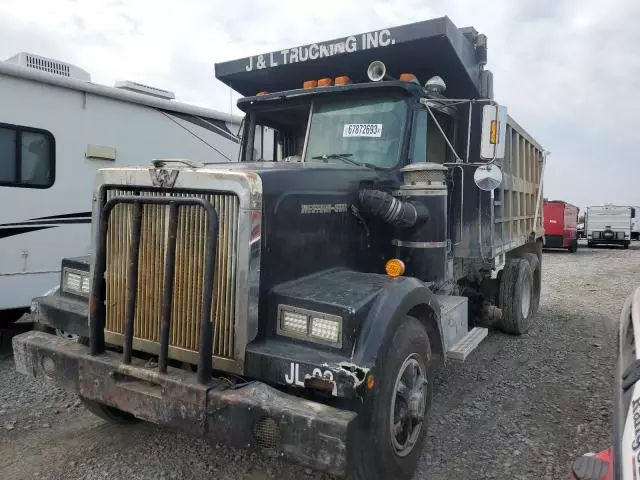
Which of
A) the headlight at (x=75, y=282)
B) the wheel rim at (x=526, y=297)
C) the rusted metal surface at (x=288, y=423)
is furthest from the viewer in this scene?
the wheel rim at (x=526, y=297)

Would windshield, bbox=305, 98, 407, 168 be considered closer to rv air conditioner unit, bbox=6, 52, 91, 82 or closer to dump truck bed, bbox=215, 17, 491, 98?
dump truck bed, bbox=215, 17, 491, 98

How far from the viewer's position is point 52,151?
18.8 ft

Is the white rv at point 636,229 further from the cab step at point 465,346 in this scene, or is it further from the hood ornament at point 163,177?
the hood ornament at point 163,177

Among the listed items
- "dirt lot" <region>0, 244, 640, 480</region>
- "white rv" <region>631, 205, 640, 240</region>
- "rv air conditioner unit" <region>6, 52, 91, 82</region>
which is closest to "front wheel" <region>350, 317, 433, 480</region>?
"dirt lot" <region>0, 244, 640, 480</region>

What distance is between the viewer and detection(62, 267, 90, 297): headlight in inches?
139

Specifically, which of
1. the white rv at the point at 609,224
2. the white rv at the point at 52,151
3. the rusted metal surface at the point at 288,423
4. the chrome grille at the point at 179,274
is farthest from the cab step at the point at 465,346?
the white rv at the point at 609,224

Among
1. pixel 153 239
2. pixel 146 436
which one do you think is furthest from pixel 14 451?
pixel 153 239

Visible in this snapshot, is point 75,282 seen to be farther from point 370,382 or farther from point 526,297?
point 526,297

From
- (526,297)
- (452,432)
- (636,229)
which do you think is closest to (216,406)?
(452,432)

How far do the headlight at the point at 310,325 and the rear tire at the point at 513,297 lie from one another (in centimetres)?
436

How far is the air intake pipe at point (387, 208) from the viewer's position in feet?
11.7

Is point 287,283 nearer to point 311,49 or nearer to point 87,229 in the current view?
point 311,49

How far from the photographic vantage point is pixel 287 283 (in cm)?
294

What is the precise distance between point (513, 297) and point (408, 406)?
12.8 feet
